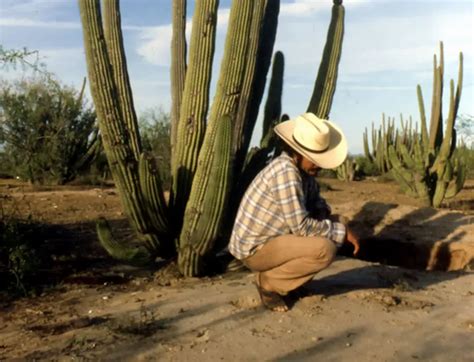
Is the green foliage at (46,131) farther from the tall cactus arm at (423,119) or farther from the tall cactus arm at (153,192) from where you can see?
the tall cactus arm at (153,192)

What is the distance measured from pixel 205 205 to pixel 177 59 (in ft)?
7.82

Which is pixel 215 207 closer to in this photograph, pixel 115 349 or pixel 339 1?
pixel 115 349

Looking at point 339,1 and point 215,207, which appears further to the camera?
point 339,1

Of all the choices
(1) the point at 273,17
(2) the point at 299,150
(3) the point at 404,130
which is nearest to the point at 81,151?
(3) the point at 404,130

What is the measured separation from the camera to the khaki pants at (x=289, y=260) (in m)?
5.21

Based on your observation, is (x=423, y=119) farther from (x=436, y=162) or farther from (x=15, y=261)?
(x=15, y=261)

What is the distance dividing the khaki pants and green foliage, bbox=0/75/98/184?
44.6ft

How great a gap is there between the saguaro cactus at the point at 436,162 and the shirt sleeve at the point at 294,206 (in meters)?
8.48

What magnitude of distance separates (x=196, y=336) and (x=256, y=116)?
3.03 metres

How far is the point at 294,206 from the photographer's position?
203 inches

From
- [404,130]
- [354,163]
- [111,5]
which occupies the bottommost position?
[354,163]

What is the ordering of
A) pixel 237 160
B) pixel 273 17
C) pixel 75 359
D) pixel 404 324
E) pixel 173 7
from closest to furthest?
pixel 75 359 < pixel 404 324 < pixel 237 160 < pixel 273 17 < pixel 173 7

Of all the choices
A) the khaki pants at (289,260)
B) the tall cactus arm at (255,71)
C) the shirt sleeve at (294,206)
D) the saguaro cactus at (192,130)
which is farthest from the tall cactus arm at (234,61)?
the khaki pants at (289,260)

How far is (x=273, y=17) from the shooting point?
7.34 m
